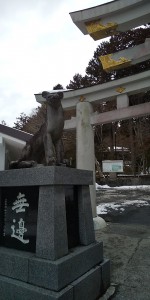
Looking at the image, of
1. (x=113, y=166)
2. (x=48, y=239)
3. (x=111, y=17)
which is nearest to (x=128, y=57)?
(x=111, y=17)

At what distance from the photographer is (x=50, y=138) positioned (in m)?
3.24

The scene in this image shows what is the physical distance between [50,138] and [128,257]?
2390mm

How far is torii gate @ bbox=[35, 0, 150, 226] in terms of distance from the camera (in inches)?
225

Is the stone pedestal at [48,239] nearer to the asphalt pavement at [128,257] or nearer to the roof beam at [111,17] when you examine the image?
the asphalt pavement at [128,257]

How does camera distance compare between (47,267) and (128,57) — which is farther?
(128,57)

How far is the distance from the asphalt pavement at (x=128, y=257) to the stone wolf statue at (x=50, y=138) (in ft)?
5.65

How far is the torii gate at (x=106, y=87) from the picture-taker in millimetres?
5719

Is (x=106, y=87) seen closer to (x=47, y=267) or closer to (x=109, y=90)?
(x=109, y=90)

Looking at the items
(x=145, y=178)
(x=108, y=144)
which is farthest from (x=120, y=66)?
(x=108, y=144)

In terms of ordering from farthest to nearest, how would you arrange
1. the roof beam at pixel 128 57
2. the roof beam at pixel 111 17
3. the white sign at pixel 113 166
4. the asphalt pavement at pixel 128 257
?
the white sign at pixel 113 166 → the roof beam at pixel 128 57 → the roof beam at pixel 111 17 → the asphalt pavement at pixel 128 257

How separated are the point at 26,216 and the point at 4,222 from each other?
41cm

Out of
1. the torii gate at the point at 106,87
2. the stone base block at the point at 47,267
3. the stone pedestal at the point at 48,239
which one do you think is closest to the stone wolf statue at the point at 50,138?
the stone pedestal at the point at 48,239

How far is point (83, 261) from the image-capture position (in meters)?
2.83

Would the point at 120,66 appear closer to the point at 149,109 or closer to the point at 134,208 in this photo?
the point at 149,109
